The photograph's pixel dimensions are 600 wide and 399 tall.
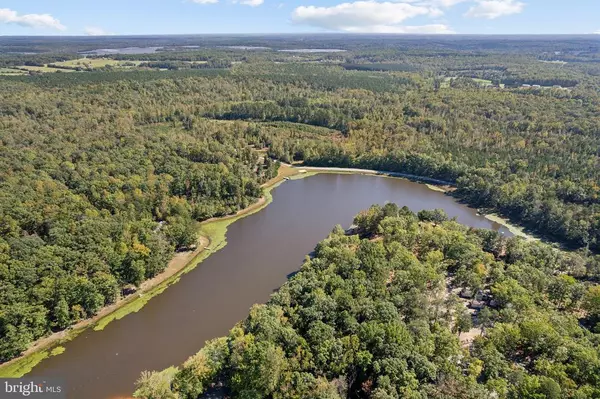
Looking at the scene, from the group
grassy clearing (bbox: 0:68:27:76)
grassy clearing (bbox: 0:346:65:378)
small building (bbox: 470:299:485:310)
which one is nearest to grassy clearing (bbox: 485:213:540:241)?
small building (bbox: 470:299:485:310)

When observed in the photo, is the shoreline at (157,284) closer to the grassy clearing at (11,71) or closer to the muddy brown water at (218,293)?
the muddy brown water at (218,293)

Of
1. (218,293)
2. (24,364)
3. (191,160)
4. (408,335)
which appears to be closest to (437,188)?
(191,160)

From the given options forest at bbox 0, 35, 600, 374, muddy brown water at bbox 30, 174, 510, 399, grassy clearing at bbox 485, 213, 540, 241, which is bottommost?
grassy clearing at bbox 485, 213, 540, 241

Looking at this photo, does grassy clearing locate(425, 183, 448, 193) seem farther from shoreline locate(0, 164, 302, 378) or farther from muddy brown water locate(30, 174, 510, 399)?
shoreline locate(0, 164, 302, 378)

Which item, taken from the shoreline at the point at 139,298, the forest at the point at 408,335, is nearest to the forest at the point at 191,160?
the shoreline at the point at 139,298

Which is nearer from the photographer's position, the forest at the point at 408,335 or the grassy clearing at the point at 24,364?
the forest at the point at 408,335

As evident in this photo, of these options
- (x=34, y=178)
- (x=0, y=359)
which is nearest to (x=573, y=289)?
(x=0, y=359)
